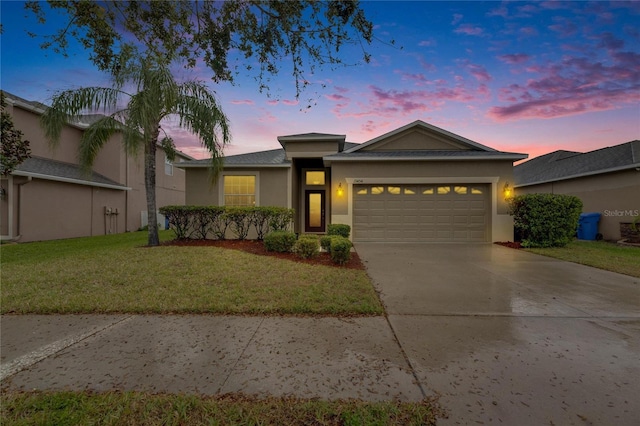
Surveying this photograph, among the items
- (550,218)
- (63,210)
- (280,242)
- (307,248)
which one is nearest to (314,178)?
(280,242)

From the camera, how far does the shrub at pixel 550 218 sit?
382 inches

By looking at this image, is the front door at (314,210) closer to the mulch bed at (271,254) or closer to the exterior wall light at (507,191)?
the mulch bed at (271,254)

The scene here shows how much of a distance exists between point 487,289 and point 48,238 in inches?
A: 655

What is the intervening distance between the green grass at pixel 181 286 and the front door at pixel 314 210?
24.8 ft

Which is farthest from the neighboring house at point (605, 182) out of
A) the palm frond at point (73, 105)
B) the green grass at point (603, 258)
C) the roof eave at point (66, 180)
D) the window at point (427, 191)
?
the roof eave at point (66, 180)

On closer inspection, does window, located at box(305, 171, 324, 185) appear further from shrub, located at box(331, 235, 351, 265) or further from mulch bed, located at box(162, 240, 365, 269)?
shrub, located at box(331, 235, 351, 265)

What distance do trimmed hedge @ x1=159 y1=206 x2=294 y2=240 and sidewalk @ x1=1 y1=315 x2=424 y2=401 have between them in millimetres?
6273

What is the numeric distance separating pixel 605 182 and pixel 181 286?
17.7m

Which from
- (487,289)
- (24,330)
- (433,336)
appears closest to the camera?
(433,336)

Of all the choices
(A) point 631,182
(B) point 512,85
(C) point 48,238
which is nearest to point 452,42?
(B) point 512,85

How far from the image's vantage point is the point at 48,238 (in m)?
12.5

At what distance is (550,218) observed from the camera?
9.73 m

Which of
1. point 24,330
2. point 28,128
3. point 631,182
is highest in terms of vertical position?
point 28,128

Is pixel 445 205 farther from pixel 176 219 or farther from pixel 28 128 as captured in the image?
pixel 28 128
